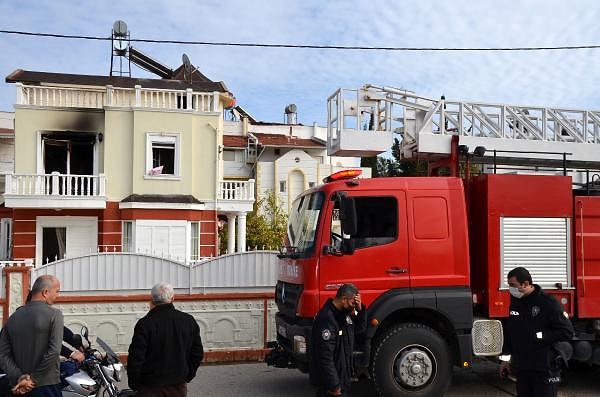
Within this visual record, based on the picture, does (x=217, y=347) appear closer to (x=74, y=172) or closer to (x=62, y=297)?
(x=62, y=297)

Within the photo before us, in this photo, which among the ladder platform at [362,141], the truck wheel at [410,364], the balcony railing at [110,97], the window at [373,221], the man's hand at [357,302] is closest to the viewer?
the man's hand at [357,302]

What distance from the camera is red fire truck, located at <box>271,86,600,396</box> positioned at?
271 inches

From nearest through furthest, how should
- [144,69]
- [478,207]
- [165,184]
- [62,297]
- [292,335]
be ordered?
[292,335], [478,207], [62,297], [165,184], [144,69]

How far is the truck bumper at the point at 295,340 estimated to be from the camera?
6.79m

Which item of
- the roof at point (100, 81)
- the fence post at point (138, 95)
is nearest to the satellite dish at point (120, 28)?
the roof at point (100, 81)

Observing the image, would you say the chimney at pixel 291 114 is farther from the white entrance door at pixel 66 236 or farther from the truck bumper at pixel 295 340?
the truck bumper at pixel 295 340

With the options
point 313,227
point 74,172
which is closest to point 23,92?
point 74,172

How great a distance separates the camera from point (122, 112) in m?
21.5

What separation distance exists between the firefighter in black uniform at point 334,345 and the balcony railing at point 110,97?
17579mm

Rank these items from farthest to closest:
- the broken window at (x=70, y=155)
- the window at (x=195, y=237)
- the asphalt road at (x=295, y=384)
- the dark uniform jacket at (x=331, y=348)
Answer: the window at (x=195, y=237) < the broken window at (x=70, y=155) < the asphalt road at (x=295, y=384) < the dark uniform jacket at (x=331, y=348)

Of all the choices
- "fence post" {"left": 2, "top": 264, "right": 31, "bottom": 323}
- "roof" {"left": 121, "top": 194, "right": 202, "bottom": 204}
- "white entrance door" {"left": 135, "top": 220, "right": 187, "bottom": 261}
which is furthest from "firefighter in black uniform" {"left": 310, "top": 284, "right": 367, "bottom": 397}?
"roof" {"left": 121, "top": 194, "right": 202, "bottom": 204}

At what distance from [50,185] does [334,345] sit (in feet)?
59.6

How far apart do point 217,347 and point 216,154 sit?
42.9 feet

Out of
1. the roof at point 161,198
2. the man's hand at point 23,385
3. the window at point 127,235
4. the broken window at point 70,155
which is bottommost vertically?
the man's hand at point 23,385
